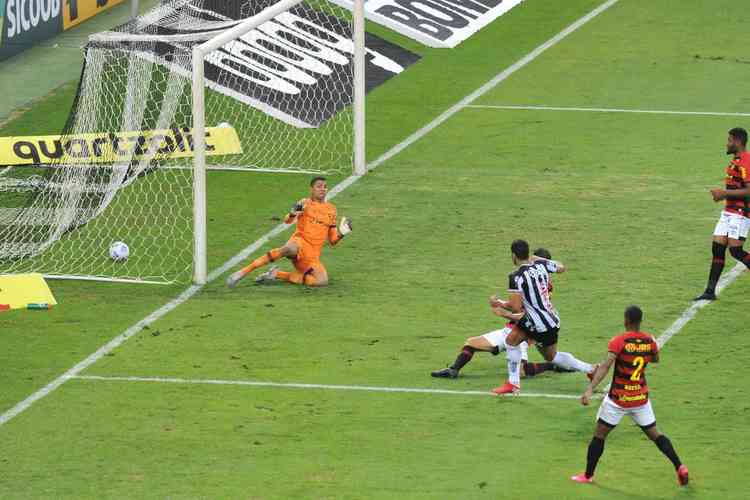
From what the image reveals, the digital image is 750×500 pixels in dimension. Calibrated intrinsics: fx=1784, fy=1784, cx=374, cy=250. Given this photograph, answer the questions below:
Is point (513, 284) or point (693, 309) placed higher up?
point (513, 284)

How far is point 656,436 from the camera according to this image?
13781 millimetres

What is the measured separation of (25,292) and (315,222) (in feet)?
10.6

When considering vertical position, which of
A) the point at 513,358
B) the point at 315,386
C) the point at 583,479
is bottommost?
the point at 583,479

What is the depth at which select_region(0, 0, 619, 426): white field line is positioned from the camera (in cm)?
1644

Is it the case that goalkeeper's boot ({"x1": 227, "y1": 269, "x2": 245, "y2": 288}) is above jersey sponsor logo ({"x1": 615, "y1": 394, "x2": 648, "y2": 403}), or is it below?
above

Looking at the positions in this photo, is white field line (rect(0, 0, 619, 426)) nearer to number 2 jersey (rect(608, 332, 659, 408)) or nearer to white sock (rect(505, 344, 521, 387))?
white sock (rect(505, 344, 521, 387))

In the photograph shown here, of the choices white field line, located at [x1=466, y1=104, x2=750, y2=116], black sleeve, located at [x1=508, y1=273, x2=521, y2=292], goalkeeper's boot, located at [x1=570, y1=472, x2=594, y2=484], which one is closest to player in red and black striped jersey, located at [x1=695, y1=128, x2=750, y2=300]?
black sleeve, located at [x1=508, y1=273, x2=521, y2=292]

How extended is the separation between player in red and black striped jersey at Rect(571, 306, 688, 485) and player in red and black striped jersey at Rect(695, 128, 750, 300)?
5.17m

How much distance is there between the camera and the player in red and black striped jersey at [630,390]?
538 inches

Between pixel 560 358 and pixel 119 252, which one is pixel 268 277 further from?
pixel 560 358

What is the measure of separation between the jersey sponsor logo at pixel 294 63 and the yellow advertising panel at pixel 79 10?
372cm

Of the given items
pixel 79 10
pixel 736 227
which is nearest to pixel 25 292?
pixel 736 227

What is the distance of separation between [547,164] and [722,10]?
33.8 feet

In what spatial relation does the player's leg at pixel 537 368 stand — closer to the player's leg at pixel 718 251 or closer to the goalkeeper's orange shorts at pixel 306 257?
the player's leg at pixel 718 251
